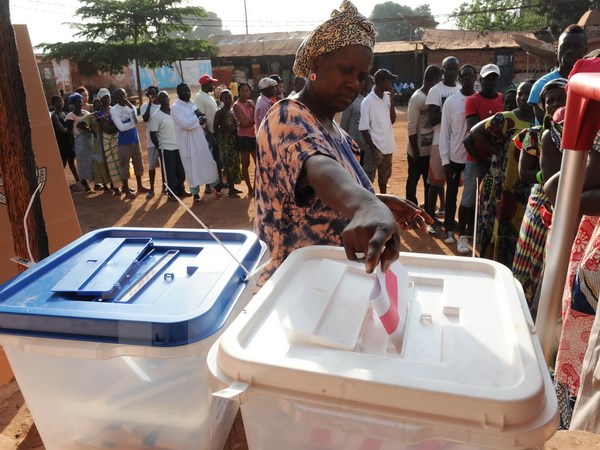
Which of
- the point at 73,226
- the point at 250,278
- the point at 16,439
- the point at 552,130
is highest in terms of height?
the point at 552,130

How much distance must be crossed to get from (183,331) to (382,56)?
2276 cm

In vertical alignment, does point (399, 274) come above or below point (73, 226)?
above

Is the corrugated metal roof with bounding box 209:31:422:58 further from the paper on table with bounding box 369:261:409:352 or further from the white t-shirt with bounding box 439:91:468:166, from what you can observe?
the paper on table with bounding box 369:261:409:352

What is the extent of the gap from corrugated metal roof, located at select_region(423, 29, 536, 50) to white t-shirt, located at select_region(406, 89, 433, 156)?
15409 mm

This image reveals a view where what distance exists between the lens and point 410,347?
0.86 m

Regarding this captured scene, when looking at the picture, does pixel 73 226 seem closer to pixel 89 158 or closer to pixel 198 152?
pixel 198 152

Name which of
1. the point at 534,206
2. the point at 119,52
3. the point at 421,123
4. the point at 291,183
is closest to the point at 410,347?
the point at 291,183

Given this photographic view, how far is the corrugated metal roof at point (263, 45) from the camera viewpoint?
21.8m

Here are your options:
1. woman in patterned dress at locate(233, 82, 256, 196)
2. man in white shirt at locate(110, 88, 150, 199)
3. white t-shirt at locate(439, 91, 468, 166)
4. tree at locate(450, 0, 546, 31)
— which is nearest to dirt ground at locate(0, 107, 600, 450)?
man in white shirt at locate(110, 88, 150, 199)

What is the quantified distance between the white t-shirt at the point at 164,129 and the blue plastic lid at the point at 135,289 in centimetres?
567

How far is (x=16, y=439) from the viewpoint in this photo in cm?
202

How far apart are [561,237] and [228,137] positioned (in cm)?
650

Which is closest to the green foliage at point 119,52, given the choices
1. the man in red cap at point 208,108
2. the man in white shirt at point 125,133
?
the man in white shirt at point 125,133

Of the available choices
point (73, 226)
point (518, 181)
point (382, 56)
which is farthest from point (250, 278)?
point (382, 56)
